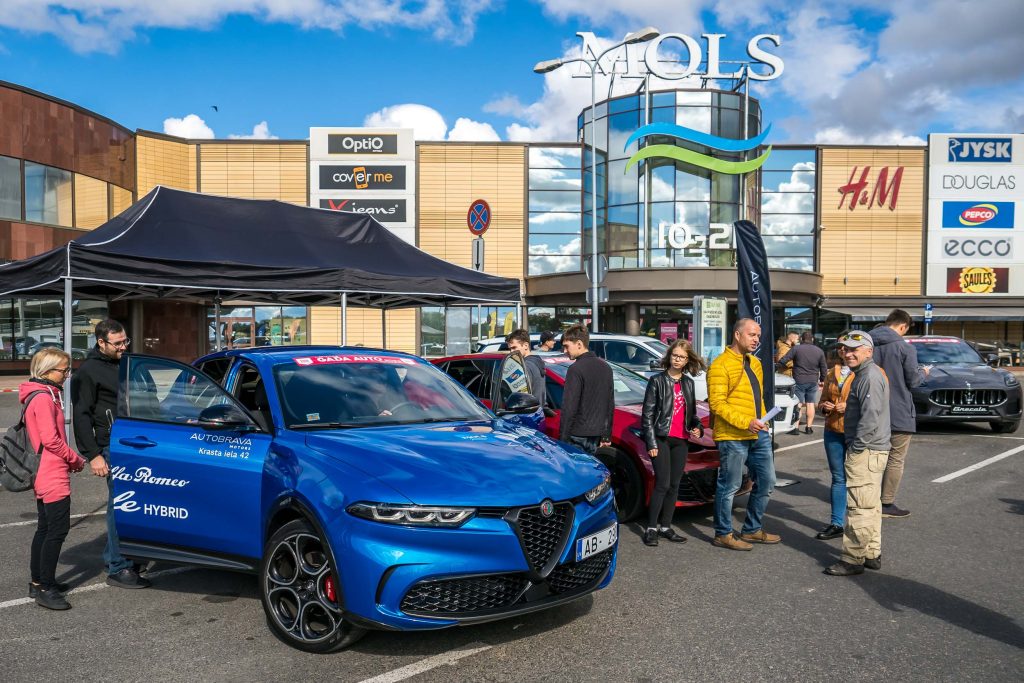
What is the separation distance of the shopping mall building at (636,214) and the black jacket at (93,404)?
25852 millimetres

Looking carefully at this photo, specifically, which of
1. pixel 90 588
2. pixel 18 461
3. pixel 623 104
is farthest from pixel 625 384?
pixel 623 104

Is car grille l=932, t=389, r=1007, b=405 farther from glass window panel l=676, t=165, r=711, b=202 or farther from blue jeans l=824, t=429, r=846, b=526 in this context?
glass window panel l=676, t=165, r=711, b=202

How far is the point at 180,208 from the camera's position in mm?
11414

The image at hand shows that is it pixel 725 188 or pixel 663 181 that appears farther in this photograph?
pixel 725 188

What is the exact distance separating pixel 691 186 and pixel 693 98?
12.1 feet

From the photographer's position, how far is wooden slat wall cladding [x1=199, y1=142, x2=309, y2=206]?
34719 millimetres

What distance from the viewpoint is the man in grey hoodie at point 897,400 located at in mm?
7074

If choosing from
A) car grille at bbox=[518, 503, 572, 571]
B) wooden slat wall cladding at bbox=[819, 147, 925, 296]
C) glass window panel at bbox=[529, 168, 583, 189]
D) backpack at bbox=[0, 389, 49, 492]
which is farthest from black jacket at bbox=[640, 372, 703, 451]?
wooden slat wall cladding at bbox=[819, 147, 925, 296]

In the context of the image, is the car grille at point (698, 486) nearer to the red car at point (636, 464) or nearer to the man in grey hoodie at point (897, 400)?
the red car at point (636, 464)

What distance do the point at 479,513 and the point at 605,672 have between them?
981 millimetres

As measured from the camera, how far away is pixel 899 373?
23.8ft

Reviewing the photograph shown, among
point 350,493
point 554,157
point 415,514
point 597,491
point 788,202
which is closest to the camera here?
point 415,514

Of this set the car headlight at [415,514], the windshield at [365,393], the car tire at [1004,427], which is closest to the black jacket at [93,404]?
the windshield at [365,393]

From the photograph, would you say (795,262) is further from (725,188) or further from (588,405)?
(588,405)
